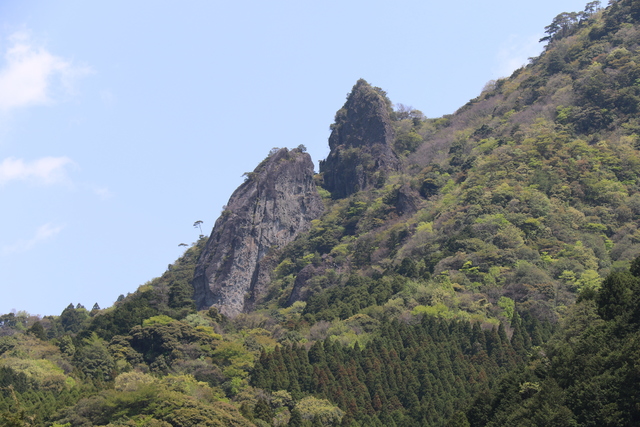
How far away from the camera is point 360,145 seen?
126m

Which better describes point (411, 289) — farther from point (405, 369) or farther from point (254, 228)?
point (254, 228)

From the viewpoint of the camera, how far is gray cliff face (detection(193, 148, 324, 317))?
339 feet

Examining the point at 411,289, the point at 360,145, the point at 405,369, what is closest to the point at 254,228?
the point at 360,145

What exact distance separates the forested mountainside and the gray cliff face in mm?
214

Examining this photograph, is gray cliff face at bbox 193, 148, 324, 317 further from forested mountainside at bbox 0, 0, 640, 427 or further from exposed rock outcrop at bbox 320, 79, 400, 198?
exposed rock outcrop at bbox 320, 79, 400, 198

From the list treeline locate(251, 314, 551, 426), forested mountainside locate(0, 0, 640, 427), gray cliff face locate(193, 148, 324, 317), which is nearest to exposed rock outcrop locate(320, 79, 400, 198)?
forested mountainside locate(0, 0, 640, 427)

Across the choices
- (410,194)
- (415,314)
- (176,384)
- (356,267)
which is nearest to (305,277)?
(356,267)

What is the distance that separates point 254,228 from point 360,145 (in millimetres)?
24575

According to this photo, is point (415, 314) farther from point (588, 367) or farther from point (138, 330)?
point (588, 367)

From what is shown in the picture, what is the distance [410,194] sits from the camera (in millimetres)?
104188

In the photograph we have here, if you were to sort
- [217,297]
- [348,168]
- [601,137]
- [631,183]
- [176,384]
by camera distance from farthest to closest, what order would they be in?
[348,168] → [217,297] → [601,137] → [631,183] → [176,384]

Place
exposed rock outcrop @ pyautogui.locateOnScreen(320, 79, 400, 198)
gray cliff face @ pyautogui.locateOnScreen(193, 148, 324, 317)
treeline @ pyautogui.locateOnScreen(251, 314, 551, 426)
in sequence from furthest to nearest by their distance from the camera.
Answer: exposed rock outcrop @ pyautogui.locateOnScreen(320, 79, 400, 198), gray cliff face @ pyautogui.locateOnScreen(193, 148, 324, 317), treeline @ pyautogui.locateOnScreen(251, 314, 551, 426)

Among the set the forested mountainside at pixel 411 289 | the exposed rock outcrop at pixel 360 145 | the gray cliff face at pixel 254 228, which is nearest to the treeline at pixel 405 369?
the forested mountainside at pixel 411 289

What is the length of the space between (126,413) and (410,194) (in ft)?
192
